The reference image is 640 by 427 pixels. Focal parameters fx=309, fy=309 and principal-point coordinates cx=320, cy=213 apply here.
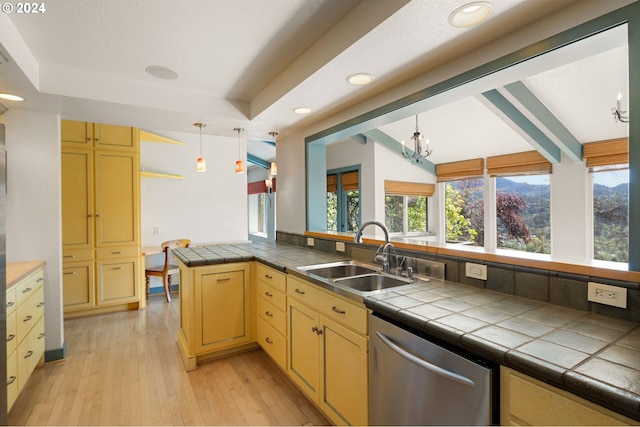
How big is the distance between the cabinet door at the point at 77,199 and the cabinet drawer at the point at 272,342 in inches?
99.1

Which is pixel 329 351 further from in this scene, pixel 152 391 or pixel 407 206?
pixel 407 206

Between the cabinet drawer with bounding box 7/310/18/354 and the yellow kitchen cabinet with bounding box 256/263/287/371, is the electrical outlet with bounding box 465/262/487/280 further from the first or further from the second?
the cabinet drawer with bounding box 7/310/18/354

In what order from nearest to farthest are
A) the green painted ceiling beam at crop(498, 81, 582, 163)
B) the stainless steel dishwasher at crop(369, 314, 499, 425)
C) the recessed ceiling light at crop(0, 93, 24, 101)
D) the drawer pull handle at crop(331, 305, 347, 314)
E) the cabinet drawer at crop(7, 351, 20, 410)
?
the stainless steel dishwasher at crop(369, 314, 499, 425), the drawer pull handle at crop(331, 305, 347, 314), the cabinet drawer at crop(7, 351, 20, 410), the recessed ceiling light at crop(0, 93, 24, 101), the green painted ceiling beam at crop(498, 81, 582, 163)

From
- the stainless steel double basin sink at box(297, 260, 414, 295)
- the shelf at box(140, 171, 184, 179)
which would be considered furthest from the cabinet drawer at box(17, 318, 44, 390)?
the shelf at box(140, 171, 184, 179)

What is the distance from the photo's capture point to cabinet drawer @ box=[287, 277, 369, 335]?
60.0 inches

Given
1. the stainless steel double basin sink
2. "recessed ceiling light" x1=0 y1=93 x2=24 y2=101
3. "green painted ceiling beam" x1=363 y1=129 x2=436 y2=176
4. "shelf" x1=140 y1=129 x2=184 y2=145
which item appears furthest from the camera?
"green painted ceiling beam" x1=363 y1=129 x2=436 y2=176

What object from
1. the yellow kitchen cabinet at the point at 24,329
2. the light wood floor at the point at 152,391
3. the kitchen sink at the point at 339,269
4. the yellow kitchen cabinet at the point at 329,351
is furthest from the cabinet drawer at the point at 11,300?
the kitchen sink at the point at 339,269

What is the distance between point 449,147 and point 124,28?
473 cm

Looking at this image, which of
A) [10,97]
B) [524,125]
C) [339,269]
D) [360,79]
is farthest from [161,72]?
[524,125]

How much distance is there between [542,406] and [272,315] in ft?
6.08

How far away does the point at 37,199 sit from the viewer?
2.58 meters

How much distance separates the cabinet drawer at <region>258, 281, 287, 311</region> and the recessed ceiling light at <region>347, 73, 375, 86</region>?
62.4 inches

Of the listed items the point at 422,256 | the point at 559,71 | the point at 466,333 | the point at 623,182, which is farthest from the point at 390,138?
the point at 466,333

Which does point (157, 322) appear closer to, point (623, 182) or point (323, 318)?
point (323, 318)
